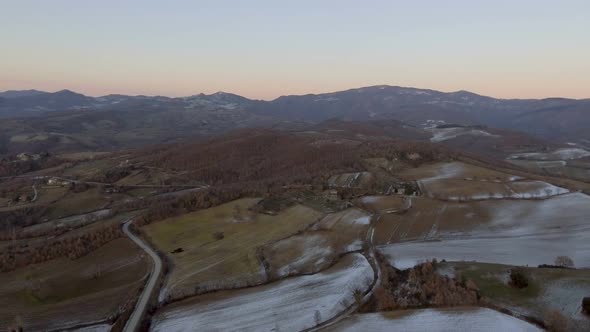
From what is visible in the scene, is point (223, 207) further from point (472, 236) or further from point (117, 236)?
point (472, 236)

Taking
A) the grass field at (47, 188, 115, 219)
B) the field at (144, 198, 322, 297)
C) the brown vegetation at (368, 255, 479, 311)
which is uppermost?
the brown vegetation at (368, 255, 479, 311)

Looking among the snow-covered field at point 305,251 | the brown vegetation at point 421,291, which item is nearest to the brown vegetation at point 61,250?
the snow-covered field at point 305,251

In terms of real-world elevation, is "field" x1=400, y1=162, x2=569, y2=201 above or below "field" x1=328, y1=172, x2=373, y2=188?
above

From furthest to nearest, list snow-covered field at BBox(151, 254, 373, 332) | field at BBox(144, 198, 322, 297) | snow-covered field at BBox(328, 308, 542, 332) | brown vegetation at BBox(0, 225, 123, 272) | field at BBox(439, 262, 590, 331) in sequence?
brown vegetation at BBox(0, 225, 123, 272), field at BBox(144, 198, 322, 297), snow-covered field at BBox(151, 254, 373, 332), field at BBox(439, 262, 590, 331), snow-covered field at BBox(328, 308, 542, 332)

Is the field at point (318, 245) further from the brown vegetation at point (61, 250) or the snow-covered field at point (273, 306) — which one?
the brown vegetation at point (61, 250)

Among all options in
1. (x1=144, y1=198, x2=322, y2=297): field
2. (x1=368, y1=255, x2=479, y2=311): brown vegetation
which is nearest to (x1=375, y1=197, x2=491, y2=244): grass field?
(x1=144, y1=198, x2=322, y2=297): field

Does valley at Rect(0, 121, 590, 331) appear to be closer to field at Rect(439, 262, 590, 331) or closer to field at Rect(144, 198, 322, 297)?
field at Rect(439, 262, 590, 331)

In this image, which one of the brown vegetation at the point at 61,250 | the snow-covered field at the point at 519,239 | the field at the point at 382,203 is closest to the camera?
the snow-covered field at the point at 519,239
